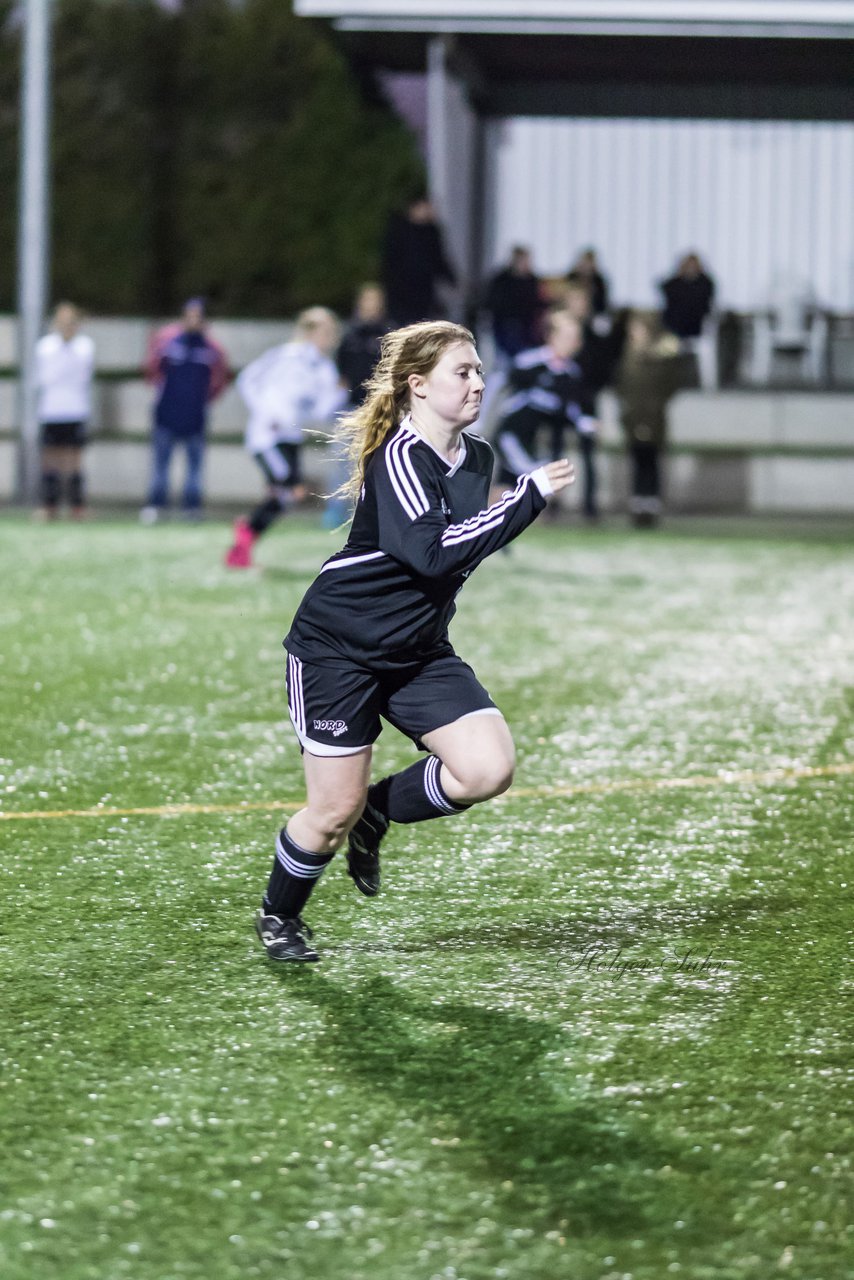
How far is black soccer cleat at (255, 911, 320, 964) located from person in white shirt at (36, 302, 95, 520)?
13.0 meters

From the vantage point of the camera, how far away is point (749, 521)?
1777cm

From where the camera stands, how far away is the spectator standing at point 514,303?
17625mm

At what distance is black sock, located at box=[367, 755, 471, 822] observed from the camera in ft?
14.8

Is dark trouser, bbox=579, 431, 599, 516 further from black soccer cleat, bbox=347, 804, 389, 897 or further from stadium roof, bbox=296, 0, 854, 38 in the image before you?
black soccer cleat, bbox=347, 804, 389, 897

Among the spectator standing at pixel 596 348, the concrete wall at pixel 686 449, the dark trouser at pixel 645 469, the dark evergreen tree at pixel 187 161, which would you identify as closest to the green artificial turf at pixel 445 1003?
the dark trouser at pixel 645 469

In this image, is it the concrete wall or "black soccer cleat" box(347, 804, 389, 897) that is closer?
"black soccer cleat" box(347, 804, 389, 897)

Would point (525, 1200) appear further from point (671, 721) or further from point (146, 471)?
point (146, 471)

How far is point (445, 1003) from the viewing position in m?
4.15

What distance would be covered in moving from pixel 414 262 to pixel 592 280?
1991mm

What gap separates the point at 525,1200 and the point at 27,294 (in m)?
16.3

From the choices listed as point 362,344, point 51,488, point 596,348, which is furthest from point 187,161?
point 362,344

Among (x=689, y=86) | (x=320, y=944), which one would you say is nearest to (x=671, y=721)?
(x=320, y=944)

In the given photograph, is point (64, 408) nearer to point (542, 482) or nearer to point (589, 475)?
point (589, 475)

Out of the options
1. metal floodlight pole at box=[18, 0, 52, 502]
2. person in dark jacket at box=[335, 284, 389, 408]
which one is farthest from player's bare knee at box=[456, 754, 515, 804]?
metal floodlight pole at box=[18, 0, 52, 502]
